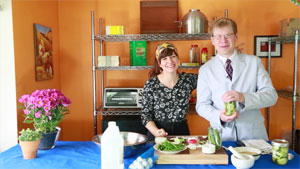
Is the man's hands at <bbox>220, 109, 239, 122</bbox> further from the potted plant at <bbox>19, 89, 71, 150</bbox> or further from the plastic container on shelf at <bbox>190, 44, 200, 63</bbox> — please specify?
the plastic container on shelf at <bbox>190, 44, 200, 63</bbox>

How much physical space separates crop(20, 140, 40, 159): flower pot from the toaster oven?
148cm

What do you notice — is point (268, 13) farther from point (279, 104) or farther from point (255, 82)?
point (255, 82)

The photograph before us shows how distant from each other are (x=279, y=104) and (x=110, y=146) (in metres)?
2.59

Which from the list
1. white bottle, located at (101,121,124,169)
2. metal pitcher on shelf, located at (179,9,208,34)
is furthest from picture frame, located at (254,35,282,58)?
white bottle, located at (101,121,124,169)

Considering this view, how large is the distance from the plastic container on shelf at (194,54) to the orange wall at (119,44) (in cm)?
23

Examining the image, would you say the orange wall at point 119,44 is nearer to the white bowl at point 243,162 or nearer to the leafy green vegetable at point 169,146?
the leafy green vegetable at point 169,146

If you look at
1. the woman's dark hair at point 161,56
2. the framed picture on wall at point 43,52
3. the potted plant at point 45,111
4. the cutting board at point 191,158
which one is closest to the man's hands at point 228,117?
the cutting board at point 191,158

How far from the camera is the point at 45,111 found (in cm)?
156

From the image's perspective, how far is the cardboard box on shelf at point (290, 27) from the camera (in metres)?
2.74

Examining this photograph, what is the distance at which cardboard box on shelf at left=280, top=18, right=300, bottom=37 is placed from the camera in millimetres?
2738

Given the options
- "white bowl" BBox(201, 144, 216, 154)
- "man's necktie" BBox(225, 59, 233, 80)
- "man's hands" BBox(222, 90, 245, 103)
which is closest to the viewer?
"white bowl" BBox(201, 144, 216, 154)

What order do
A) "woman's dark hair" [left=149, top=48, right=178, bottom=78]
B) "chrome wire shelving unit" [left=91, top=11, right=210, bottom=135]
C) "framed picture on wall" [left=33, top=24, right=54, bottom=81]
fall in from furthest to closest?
"chrome wire shelving unit" [left=91, top=11, right=210, bottom=135] → "framed picture on wall" [left=33, top=24, right=54, bottom=81] → "woman's dark hair" [left=149, top=48, right=178, bottom=78]

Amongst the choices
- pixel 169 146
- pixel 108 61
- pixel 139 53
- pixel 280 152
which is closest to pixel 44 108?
pixel 169 146

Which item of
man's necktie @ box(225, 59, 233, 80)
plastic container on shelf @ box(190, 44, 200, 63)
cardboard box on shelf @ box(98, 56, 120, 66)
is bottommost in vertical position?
man's necktie @ box(225, 59, 233, 80)
